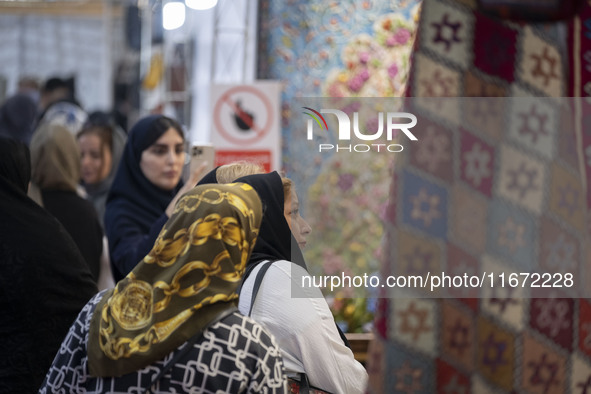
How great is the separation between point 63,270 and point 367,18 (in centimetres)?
277

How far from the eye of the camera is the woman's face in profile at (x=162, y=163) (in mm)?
3842

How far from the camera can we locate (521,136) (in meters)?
1.59

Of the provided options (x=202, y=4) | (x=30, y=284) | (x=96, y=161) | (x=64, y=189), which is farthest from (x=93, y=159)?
(x=30, y=284)

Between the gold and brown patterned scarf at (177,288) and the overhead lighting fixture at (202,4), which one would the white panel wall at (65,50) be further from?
the gold and brown patterned scarf at (177,288)

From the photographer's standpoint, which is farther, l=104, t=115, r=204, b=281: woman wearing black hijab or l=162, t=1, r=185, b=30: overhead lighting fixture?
l=162, t=1, r=185, b=30: overhead lighting fixture

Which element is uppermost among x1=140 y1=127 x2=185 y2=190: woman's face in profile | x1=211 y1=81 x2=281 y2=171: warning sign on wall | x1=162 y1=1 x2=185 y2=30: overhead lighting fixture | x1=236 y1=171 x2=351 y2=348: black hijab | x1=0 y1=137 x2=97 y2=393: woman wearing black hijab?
x1=162 y1=1 x2=185 y2=30: overhead lighting fixture

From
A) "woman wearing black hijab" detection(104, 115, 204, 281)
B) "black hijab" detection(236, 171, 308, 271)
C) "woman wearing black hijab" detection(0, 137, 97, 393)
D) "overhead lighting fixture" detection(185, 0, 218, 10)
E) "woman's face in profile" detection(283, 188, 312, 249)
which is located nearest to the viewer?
"woman's face in profile" detection(283, 188, 312, 249)

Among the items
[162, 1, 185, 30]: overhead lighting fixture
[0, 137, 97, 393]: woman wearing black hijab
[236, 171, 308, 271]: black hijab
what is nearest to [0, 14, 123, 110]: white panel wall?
[162, 1, 185, 30]: overhead lighting fixture

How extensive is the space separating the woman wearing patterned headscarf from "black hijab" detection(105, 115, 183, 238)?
1.91 meters

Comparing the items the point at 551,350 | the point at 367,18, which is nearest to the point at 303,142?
the point at 551,350

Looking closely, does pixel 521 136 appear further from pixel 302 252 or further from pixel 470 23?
pixel 302 252

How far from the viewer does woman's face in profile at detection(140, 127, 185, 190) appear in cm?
384

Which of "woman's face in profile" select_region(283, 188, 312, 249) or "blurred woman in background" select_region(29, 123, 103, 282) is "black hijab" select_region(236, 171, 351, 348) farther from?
"blurred woman in background" select_region(29, 123, 103, 282)

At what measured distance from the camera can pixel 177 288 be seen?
1812 mm
